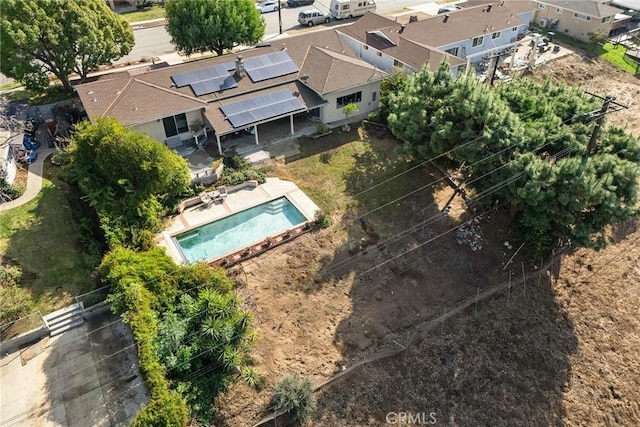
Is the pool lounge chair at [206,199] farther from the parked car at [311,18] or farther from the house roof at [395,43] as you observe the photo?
the parked car at [311,18]

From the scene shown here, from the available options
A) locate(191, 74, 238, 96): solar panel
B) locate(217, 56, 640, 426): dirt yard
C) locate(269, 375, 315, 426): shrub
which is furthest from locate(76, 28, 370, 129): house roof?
locate(269, 375, 315, 426): shrub

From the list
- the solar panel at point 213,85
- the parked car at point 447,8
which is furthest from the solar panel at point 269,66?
the parked car at point 447,8

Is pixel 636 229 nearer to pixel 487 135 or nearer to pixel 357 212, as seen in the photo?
pixel 487 135

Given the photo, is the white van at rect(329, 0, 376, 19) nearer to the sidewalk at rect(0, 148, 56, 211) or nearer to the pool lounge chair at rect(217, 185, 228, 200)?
the pool lounge chair at rect(217, 185, 228, 200)

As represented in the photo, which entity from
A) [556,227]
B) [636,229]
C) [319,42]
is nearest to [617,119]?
[636,229]

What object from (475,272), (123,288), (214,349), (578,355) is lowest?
(578,355)

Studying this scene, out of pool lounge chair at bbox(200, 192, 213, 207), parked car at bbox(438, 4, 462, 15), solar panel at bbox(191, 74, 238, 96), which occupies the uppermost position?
solar panel at bbox(191, 74, 238, 96)

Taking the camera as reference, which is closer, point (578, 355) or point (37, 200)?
point (578, 355)
